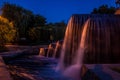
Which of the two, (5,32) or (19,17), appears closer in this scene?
(5,32)

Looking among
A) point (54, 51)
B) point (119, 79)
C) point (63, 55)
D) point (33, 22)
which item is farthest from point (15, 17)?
point (119, 79)

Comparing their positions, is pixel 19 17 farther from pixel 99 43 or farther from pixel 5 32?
pixel 99 43

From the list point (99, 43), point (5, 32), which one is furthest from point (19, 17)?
point (99, 43)

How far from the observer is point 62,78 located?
12.2 m

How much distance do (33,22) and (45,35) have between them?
3.81 m

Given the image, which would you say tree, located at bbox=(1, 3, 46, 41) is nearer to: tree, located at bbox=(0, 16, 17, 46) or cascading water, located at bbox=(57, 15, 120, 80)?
tree, located at bbox=(0, 16, 17, 46)

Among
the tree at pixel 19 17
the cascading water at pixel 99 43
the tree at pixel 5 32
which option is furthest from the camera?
the tree at pixel 19 17

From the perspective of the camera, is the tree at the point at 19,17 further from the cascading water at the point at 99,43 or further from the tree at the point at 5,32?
the cascading water at the point at 99,43

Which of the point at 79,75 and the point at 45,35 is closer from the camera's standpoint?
the point at 79,75

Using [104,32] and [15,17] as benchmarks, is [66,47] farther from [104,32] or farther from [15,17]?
[15,17]

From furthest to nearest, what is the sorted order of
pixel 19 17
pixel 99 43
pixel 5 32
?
1. pixel 19 17
2. pixel 5 32
3. pixel 99 43

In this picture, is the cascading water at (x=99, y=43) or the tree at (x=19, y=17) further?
the tree at (x=19, y=17)

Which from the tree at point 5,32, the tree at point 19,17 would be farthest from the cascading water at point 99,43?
the tree at point 19,17

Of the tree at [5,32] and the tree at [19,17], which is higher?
the tree at [19,17]
